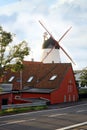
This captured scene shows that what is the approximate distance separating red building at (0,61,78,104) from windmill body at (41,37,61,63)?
34.2ft

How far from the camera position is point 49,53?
81.5 metres

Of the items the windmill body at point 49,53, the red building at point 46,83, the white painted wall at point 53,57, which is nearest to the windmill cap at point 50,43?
the windmill body at point 49,53

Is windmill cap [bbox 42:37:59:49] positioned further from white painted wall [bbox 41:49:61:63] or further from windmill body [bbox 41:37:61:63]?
white painted wall [bbox 41:49:61:63]

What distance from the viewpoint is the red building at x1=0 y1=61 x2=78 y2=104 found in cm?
6206

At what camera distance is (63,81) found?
64.7 meters

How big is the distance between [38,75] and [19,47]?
72.2ft

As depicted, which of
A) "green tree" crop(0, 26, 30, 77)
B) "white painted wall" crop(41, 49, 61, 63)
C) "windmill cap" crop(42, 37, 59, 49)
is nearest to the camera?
"green tree" crop(0, 26, 30, 77)

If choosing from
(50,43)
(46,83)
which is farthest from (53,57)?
(46,83)

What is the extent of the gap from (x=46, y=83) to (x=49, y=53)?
17.8m

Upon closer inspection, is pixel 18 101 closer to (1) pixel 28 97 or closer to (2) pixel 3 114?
(1) pixel 28 97

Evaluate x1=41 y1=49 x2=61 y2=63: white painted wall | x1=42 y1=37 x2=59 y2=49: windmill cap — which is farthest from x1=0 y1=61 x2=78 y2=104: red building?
x1=42 y1=37 x2=59 y2=49: windmill cap

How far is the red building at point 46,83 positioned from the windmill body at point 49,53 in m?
10.4

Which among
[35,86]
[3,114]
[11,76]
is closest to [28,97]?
[35,86]

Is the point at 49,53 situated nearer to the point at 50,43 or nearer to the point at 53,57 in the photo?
the point at 53,57
